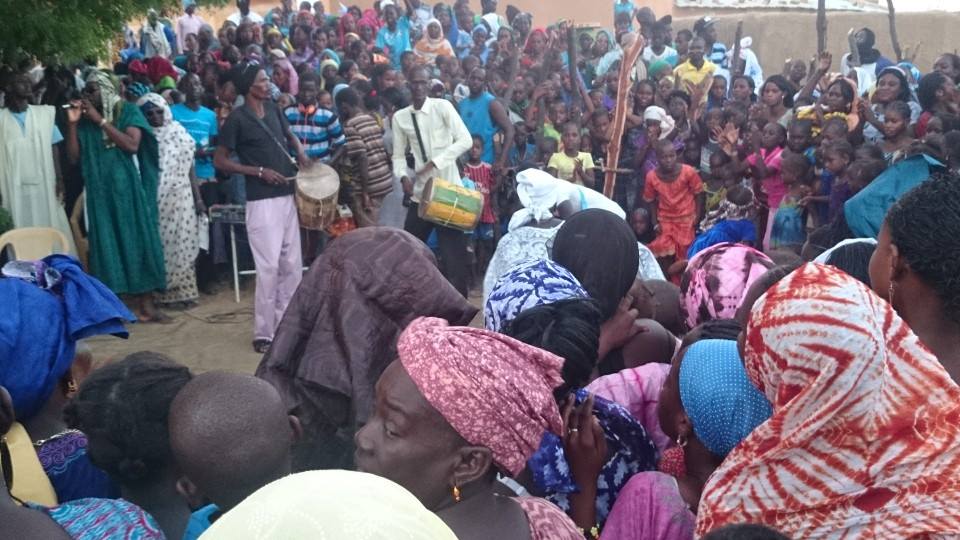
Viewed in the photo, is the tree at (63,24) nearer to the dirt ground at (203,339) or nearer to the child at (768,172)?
the dirt ground at (203,339)

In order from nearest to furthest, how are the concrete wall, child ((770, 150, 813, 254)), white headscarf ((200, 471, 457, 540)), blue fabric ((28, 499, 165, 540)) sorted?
1. white headscarf ((200, 471, 457, 540))
2. blue fabric ((28, 499, 165, 540))
3. child ((770, 150, 813, 254))
4. the concrete wall

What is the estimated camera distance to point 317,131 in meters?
8.13

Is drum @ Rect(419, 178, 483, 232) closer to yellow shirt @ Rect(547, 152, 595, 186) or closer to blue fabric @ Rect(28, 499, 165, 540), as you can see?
yellow shirt @ Rect(547, 152, 595, 186)

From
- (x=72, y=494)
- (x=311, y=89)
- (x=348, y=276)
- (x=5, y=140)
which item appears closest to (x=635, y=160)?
(x=311, y=89)

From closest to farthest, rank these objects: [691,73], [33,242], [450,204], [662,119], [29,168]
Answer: [33,242] → [450,204] → [29,168] → [662,119] → [691,73]

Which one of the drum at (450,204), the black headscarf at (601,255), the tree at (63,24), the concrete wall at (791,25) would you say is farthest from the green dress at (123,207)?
the concrete wall at (791,25)

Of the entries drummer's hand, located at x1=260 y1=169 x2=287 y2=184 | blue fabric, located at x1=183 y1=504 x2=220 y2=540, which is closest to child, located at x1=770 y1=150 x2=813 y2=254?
drummer's hand, located at x1=260 y1=169 x2=287 y2=184

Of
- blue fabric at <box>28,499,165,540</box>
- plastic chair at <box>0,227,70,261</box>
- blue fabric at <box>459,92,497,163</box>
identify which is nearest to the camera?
blue fabric at <box>28,499,165,540</box>

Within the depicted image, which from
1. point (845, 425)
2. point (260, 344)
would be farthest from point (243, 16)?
point (845, 425)

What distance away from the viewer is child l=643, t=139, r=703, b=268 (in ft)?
27.5

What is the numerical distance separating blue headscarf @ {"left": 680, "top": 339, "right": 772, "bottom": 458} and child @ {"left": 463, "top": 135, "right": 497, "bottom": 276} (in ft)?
22.3

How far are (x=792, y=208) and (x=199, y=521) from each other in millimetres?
6075

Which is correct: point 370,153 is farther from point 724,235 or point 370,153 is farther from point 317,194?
point 724,235

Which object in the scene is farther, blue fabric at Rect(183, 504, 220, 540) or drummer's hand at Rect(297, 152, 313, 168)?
drummer's hand at Rect(297, 152, 313, 168)
